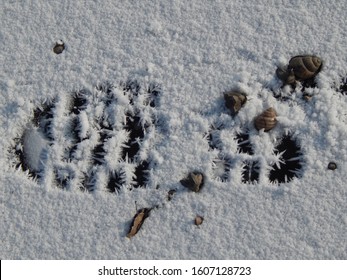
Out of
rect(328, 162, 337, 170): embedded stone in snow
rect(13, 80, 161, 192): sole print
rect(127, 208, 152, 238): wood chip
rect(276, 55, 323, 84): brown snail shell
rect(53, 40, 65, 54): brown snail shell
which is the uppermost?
rect(276, 55, 323, 84): brown snail shell

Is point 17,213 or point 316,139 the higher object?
point 316,139

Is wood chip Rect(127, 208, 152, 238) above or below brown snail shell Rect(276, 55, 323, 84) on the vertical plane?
below

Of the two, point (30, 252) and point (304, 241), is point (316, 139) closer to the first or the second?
point (304, 241)

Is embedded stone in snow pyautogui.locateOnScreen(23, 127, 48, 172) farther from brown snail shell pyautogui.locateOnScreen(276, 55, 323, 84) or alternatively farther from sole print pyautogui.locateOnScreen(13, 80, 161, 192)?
brown snail shell pyautogui.locateOnScreen(276, 55, 323, 84)

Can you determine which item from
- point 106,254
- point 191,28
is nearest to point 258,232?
point 106,254

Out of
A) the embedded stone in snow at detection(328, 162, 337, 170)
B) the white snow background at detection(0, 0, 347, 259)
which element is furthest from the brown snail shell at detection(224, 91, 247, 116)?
the embedded stone in snow at detection(328, 162, 337, 170)
